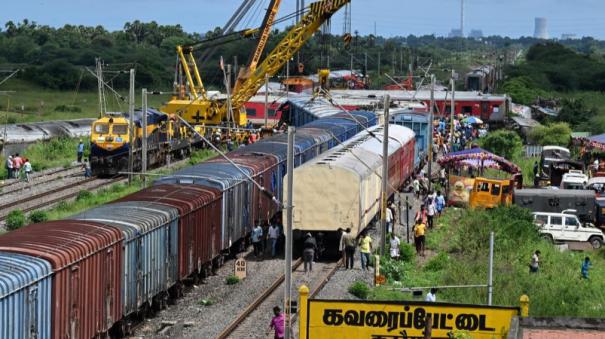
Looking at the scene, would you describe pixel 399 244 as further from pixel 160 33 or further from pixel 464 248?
pixel 160 33

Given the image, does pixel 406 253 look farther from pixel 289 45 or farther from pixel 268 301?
pixel 289 45

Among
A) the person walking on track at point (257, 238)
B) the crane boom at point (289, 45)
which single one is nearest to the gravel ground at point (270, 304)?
the person walking on track at point (257, 238)

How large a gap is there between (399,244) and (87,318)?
587 inches

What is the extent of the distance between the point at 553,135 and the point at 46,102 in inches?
1963

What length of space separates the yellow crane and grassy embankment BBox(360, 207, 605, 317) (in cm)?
2912

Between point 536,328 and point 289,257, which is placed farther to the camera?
point 289,257

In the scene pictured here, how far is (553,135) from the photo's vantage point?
74.6 metres

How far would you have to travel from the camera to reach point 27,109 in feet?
314

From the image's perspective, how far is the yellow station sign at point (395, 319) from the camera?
1708 centimetres

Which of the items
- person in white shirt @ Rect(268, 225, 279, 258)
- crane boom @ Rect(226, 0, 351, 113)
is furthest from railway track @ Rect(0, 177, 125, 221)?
crane boom @ Rect(226, 0, 351, 113)

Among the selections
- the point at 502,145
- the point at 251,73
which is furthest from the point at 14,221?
the point at 251,73

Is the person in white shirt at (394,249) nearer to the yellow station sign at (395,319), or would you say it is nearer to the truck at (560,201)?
the truck at (560,201)

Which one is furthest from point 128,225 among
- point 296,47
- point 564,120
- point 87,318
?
point 564,120

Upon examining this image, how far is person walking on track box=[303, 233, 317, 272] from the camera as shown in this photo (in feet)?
101
